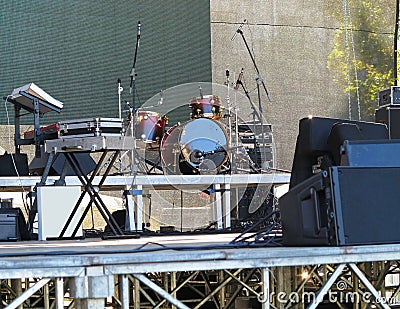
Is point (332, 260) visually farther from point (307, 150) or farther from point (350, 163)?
point (307, 150)

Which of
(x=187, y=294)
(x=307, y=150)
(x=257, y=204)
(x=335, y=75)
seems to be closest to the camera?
(x=307, y=150)

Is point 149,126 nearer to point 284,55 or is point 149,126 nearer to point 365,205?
point 365,205

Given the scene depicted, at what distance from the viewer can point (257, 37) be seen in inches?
448

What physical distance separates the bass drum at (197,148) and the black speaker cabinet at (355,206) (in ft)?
13.3

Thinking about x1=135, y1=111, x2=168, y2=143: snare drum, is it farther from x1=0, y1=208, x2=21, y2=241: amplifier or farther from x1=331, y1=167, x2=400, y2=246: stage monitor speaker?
x1=331, y1=167, x2=400, y2=246: stage monitor speaker

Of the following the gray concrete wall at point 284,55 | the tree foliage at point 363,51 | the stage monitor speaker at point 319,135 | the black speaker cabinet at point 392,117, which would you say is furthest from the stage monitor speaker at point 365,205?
the tree foliage at point 363,51

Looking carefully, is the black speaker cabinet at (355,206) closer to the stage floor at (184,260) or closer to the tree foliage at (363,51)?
the stage floor at (184,260)

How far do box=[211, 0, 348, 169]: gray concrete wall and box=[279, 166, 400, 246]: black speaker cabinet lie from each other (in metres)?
8.56

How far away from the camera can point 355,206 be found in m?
2.34

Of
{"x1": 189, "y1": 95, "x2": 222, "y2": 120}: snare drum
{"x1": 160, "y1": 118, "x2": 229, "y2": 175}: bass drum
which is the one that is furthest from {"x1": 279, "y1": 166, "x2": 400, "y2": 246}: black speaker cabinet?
{"x1": 189, "y1": 95, "x2": 222, "y2": 120}: snare drum

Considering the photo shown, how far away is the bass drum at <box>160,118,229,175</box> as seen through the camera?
654 cm

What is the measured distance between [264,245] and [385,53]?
10.1 meters

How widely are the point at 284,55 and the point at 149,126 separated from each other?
195 inches

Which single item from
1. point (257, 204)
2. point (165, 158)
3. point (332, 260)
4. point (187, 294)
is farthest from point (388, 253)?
point (257, 204)
